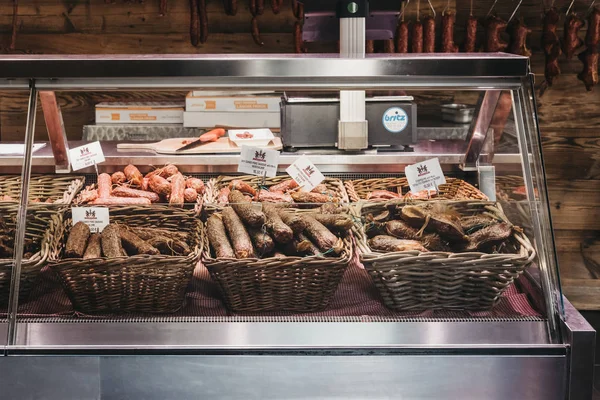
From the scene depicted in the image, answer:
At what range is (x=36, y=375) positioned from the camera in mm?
1896

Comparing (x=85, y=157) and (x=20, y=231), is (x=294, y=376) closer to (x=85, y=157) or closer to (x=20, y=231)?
(x=20, y=231)

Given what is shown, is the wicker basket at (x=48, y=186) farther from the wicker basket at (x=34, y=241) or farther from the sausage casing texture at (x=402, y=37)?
the sausage casing texture at (x=402, y=37)

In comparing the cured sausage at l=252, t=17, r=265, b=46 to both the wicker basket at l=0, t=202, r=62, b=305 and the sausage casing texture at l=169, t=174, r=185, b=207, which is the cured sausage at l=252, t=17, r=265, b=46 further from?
the wicker basket at l=0, t=202, r=62, b=305

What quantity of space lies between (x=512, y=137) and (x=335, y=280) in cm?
74

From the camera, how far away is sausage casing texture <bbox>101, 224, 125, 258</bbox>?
1972 millimetres

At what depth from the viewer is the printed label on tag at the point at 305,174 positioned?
8.20 feet

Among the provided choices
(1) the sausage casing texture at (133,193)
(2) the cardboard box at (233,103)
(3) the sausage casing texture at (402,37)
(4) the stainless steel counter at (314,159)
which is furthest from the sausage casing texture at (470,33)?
(1) the sausage casing texture at (133,193)

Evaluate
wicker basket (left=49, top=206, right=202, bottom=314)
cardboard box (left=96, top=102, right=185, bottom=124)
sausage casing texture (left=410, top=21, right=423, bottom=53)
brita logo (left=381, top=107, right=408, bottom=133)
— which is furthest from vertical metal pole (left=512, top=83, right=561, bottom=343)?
cardboard box (left=96, top=102, right=185, bottom=124)

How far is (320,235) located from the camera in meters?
2.02

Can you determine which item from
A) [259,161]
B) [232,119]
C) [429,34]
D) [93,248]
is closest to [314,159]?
[259,161]

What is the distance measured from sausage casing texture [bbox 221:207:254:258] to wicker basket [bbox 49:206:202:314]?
0.10 metres

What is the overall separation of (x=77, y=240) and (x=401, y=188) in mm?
1316

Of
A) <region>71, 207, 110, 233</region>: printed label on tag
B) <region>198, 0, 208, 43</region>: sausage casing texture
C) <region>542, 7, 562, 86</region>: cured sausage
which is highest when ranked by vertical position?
<region>198, 0, 208, 43</region>: sausage casing texture

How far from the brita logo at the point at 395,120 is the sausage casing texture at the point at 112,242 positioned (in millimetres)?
1288
